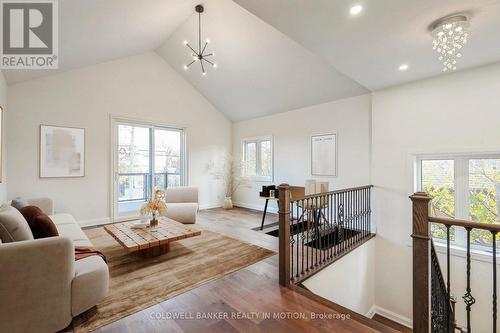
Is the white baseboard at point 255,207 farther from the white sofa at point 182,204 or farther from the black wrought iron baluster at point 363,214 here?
the black wrought iron baluster at point 363,214

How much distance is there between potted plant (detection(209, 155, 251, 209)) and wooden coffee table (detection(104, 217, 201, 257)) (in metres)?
3.24

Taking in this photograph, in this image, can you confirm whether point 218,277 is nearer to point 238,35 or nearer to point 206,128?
point 238,35

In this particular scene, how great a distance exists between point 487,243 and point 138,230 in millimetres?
4900

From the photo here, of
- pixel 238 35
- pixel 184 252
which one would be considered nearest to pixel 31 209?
pixel 184 252

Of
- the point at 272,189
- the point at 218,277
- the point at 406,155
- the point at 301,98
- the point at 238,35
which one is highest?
the point at 238,35

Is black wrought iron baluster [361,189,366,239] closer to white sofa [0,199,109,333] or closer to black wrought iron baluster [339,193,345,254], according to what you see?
black wrought iron baluster [339,193,345,254]

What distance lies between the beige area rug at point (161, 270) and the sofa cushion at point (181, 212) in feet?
2.82

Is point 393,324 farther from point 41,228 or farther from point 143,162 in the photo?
point 143,162

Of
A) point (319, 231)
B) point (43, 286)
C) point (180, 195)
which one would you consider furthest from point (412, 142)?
point (43, 286)

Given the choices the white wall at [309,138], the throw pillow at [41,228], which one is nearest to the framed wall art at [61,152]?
the throw pillow at [41,228]

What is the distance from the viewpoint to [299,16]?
218 centimetres

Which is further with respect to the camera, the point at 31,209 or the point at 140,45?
the point at 140,45

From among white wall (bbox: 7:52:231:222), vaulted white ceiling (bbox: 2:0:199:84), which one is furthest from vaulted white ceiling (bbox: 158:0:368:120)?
white wall (bbox: 7:52:231:222)

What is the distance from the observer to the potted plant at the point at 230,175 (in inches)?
259
